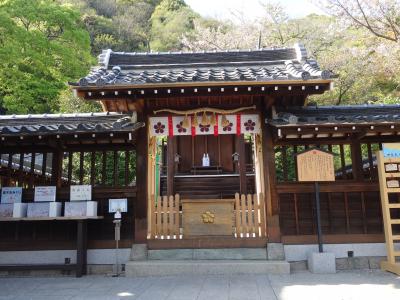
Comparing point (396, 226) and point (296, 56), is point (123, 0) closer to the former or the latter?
point (296, 56)

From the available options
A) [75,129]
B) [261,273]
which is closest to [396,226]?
Answer: [261,273]

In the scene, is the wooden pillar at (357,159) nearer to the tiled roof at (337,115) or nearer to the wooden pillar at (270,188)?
the tiled roof at (337,115)

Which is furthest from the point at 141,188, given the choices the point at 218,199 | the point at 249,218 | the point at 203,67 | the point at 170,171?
the point at 170,171

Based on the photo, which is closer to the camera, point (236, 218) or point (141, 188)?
point (236, 218)

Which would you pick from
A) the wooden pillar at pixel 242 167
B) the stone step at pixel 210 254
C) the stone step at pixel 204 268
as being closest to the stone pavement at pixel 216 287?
the stone step at pixel 204 268

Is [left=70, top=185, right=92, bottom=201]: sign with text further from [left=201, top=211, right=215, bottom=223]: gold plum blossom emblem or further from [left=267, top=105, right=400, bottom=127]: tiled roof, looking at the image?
[left=267, top=105, right=400, bottom=127]: tiled roof

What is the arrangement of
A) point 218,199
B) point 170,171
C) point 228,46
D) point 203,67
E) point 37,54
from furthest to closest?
1. point 228,46
2. point 37,54
3. point 170,171
4. point 203,67
5. point 218,199

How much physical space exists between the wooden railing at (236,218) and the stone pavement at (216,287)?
1224mm

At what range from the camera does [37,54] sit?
1988 cm

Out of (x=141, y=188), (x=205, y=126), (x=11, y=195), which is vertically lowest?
(x=11, y=195)

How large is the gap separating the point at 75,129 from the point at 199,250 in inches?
156

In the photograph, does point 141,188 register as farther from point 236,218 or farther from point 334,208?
point 334,208

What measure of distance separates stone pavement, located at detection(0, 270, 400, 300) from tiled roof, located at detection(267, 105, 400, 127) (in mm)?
3215

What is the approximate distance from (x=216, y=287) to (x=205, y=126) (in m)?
4.01
